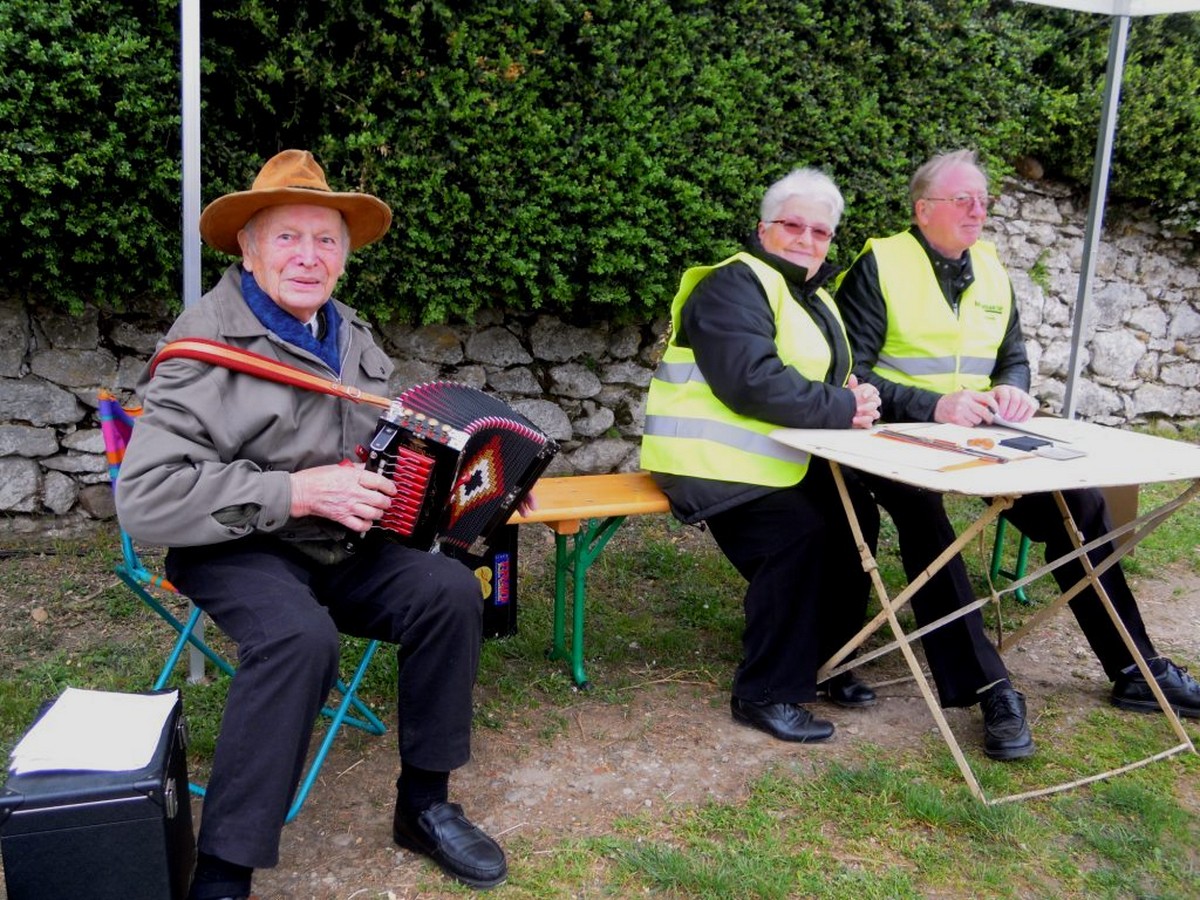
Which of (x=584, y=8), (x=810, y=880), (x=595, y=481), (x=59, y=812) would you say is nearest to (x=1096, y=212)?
(x=584, y=8)

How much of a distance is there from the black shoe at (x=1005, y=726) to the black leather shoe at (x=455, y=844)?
1.54m

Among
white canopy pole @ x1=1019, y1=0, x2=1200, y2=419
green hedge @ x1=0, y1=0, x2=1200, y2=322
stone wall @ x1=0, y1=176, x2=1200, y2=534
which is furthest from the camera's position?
white canopy pole @ x1=1019, y1=0, x2=1200, y2=419

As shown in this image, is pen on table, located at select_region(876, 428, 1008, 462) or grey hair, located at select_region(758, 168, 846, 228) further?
grey hair, located at select_region(758, 168, 846, 228)

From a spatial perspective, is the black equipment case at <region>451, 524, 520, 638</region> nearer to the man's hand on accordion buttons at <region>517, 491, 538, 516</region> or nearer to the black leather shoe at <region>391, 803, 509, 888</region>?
the man's hand on accordion buttons at <region>517, 491, 538, 516</region>

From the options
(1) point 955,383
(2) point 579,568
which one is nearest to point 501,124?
(2) point 579,568

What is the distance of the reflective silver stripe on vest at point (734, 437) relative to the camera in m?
3.12

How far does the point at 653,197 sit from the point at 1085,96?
11.1 ft

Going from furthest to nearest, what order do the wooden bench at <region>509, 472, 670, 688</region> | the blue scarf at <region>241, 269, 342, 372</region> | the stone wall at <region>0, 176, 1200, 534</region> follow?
the stone wall at <region>0, 176, 1200, 534</region>, the wooden bench at <region>509, 472, 670, 688</region>, the blue scarf at <region>241, 269, 342, 372</region>

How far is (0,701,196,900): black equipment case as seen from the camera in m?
1.79

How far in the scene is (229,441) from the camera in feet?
7.52

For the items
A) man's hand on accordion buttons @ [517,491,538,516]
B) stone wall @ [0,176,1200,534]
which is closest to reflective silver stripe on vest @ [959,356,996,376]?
man's hand on accordion buttons @ [517,491,538,516]

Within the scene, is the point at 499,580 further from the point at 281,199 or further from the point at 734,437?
the point at 281,199

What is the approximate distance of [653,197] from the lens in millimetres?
4535

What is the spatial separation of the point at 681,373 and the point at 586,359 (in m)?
1.82
